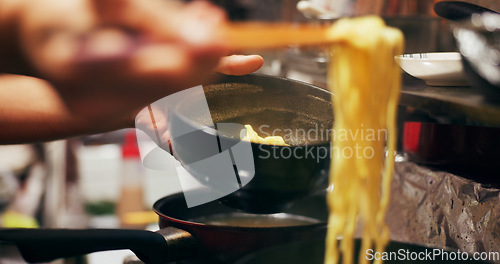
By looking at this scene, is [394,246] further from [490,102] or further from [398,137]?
[398,137]

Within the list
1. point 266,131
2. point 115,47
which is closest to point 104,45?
point 115,47

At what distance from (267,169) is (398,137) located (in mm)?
672

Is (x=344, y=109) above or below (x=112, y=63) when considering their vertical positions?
below

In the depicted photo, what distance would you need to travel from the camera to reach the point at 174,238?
0.84m

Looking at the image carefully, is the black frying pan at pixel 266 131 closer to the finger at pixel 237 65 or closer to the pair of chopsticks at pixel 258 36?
the finger at pixel 237 65

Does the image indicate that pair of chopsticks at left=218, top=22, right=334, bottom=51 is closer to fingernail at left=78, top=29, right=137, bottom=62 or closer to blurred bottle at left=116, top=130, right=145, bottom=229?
fingernail at left=78, top=29, right=137, bottom=62

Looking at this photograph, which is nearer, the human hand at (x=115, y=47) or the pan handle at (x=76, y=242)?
the human hand at (x=115, y=47)

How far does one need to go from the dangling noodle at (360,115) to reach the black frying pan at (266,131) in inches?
2.5

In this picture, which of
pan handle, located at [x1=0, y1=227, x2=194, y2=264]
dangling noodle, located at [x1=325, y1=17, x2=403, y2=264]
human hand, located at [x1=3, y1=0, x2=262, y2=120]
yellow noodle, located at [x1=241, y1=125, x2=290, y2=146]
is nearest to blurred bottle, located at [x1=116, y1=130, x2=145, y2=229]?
yellow noodle, located at [x1=241, y1=125, x2=290, y2=146]

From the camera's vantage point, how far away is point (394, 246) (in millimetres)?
953

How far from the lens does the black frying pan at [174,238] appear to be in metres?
0.74

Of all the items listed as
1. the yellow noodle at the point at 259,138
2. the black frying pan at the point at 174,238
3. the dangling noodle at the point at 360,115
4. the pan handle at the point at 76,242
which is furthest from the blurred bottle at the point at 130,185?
the dangling noodle at the point at 360,115

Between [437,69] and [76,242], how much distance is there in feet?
2.40

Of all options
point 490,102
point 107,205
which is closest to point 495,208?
point 490,102
